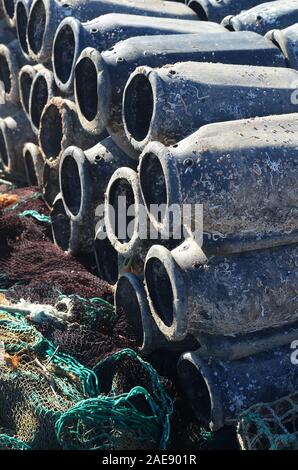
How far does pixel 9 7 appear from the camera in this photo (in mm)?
5715

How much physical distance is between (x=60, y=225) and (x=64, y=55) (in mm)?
1074

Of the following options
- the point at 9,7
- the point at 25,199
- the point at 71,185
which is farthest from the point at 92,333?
the point at 9,7

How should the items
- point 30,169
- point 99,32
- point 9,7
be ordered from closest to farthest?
1. point 99,32
2. point 30,169
3. point 9,7

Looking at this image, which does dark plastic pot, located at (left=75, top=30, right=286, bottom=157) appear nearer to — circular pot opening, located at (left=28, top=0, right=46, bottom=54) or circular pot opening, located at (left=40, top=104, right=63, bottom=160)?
circular pot opening, located at (left=40, top=104, right=63, bottom=160)

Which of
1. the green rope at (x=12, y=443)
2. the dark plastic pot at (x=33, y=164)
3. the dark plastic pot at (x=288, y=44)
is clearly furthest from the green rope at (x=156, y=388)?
the dark plastic pot at (x=33, y=164)

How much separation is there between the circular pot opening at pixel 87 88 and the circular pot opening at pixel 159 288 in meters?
1.08

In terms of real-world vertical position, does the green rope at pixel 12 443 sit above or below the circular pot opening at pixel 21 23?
below

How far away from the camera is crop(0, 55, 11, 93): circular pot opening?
5684mm

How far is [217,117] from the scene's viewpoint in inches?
137

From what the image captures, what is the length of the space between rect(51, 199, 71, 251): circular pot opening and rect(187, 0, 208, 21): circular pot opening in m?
1.82

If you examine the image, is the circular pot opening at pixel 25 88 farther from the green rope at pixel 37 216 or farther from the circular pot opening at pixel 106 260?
the circular pot opening at pixel 106 260

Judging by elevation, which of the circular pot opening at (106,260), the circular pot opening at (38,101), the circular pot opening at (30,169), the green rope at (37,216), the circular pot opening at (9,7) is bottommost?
the circular pot opening at (106,260)

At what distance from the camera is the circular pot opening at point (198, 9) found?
5270mm

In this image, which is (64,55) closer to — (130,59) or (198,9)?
(130,59)
